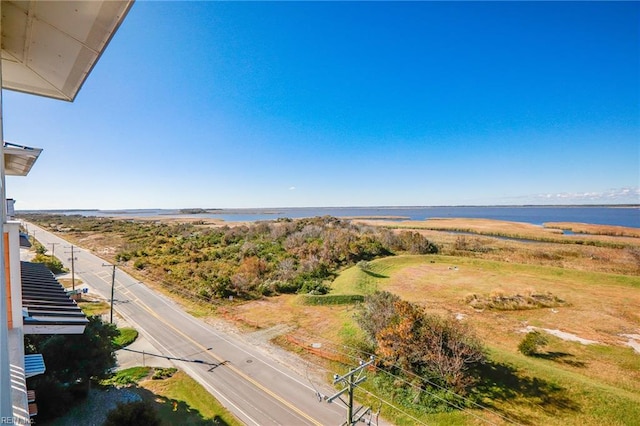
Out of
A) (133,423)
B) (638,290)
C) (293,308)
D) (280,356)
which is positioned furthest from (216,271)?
(638,290)

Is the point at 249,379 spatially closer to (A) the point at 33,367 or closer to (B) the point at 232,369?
(B) the point at 232,369

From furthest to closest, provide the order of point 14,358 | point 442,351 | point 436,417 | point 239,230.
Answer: point 239,230, point 442,351, point 436,417, point 14,358

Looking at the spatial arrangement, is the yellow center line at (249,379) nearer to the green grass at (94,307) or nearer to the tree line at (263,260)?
the green grass at (94,307)

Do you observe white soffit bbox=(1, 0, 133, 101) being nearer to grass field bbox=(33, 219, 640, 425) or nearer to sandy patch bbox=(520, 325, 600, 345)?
grass field bbox=(33, 219, 640, 425)

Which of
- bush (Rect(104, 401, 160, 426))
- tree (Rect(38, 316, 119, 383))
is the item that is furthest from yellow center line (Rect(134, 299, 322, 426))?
tree (Rect(38, 316, 119, 383))

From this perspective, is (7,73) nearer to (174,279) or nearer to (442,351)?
(442,351)

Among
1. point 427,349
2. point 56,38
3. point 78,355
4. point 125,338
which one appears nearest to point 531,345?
point 427,349
